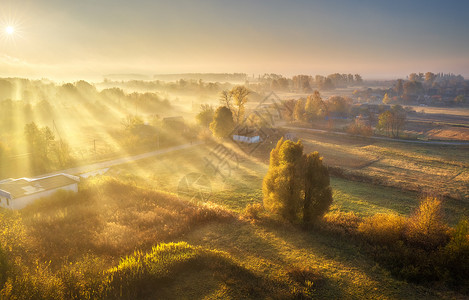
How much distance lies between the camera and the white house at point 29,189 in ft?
75.1

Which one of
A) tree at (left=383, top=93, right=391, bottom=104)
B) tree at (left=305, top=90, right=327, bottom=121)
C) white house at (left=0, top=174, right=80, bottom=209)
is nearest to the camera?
white house at (left=0, top=174, right=80, bottom=209)

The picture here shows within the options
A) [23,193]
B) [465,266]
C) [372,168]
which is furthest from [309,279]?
[372,168]

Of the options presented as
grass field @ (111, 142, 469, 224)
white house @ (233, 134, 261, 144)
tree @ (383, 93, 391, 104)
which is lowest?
grass field @ (111, 142, 469, 224)

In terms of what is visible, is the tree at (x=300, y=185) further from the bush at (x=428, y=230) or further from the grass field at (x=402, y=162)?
the grass field at (x=402, y=162)

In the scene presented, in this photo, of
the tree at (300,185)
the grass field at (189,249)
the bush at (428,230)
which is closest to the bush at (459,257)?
the bush at (428,230)

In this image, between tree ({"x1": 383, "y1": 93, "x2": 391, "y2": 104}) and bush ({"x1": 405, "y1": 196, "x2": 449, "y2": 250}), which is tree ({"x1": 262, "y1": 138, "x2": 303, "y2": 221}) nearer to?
bush ({"x1": 405, "y1": 196, "x2": 449, "y2": 250})

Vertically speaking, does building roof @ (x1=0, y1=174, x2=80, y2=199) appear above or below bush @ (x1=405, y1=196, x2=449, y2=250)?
above

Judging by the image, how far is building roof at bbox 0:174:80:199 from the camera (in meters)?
23.2

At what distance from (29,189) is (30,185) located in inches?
45.6

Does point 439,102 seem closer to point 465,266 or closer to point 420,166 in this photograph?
point 420,166

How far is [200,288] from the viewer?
13.4 m

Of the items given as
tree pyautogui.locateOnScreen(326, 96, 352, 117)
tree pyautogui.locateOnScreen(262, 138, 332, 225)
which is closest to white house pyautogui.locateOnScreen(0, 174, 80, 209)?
tree pyautogui.locateOnScreen(262, 138, 332, 225)

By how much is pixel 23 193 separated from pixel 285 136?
49947mm

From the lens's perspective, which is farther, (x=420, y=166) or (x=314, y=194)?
(x=420, y=166)
